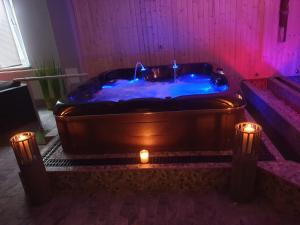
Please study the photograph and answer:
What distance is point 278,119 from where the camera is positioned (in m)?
2.02

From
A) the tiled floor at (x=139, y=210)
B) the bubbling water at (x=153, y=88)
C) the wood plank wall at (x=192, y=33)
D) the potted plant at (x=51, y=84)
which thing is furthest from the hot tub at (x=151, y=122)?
the potted plant at (x=51, y=84)

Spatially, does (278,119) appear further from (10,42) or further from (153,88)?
(10,42)

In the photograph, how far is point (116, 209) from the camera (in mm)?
1535

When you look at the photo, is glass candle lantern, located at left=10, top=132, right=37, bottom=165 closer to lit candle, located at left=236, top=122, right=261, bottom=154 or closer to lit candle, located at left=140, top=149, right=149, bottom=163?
lit candle, located at left=140, top=149, right=149, bottom=163

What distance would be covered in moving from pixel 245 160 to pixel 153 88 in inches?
65.6

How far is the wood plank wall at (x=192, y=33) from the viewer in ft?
9.57

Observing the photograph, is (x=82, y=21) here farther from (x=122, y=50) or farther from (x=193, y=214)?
(x=193, y=214)

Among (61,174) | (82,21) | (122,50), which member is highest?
(82,21)

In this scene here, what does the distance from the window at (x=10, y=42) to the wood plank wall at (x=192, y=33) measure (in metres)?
1.14

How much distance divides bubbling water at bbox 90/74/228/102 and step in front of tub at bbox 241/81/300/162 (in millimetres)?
539

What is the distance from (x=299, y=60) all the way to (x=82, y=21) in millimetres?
2881

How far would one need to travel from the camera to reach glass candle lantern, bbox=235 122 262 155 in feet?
4.42

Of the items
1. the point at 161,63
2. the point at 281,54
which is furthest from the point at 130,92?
the point at 281,54

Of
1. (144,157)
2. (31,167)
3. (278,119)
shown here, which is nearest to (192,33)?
(278,119)
